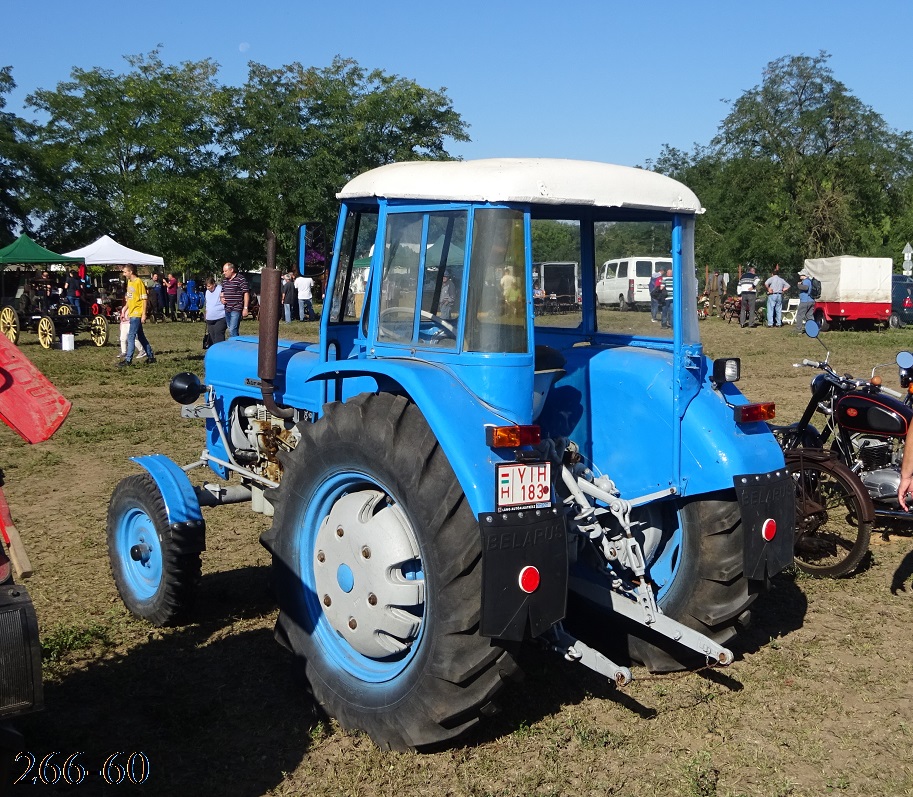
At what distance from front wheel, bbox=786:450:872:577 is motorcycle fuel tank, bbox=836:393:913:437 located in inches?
20.4

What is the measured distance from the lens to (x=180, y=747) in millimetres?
3787

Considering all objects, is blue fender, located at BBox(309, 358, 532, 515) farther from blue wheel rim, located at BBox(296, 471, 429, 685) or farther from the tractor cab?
blue wheel rim, located at BBox(296, 471, 429, 685)

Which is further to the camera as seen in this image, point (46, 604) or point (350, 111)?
point (350, 111)

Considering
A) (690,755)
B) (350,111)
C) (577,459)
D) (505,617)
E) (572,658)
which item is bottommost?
(690,755)

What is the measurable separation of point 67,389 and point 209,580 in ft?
30.8

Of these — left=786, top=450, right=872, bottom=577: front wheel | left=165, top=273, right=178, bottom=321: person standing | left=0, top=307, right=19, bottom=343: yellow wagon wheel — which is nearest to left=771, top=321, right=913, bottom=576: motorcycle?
left=786, top=450, right=872, bottom=577: front wheel

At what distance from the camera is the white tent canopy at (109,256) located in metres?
27.8

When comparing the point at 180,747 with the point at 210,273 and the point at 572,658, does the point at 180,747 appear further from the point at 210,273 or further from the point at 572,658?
the point at 210,273

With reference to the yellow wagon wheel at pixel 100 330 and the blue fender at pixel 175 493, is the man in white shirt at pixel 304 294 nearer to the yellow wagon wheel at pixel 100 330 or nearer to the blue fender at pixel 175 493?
the yellow wagon wheel at pixel 100 330

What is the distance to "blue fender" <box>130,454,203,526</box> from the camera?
193 inches

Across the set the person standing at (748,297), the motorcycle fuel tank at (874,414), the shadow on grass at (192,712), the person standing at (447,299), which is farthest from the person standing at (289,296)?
the person standing at (447,299)

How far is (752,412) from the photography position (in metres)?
4.18

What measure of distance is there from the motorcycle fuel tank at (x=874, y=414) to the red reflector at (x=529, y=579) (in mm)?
3812

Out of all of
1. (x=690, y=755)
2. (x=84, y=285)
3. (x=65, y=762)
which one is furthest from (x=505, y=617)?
(x=84, y=285)
